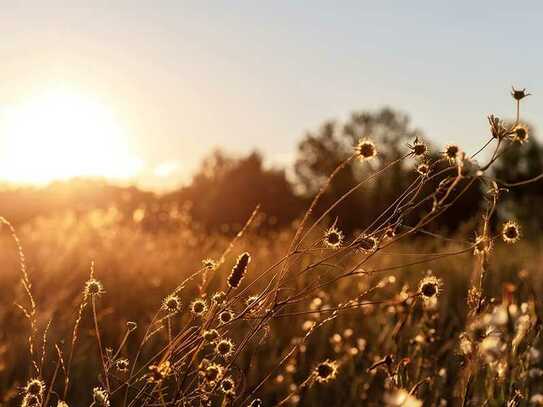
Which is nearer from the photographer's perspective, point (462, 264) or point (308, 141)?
point (462, 264)

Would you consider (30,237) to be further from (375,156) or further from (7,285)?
(375,156)

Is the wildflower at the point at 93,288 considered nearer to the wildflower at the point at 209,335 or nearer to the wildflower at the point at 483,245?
the wildflower at the point at 209,335

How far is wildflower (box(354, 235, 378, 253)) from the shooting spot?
5.30 feet

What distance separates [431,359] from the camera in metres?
2.97

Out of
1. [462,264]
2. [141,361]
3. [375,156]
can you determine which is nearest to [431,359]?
[375,156]

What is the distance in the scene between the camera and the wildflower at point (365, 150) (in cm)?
166

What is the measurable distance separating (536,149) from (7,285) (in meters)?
46.4

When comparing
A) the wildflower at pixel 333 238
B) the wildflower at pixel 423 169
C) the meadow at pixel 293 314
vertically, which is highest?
the wildflower at pixel 423 169

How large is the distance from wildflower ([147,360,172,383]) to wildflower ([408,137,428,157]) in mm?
746

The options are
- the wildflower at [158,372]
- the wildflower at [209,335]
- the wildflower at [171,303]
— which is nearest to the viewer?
the wildflower at [158,372]

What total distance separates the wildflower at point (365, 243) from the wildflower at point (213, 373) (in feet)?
1.39

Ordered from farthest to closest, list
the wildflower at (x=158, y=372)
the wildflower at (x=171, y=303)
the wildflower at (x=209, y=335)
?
the wildflower at (x=171, y=303) → the wildflower at (x=209, y=335) → the wildflower at (x=158, y=372)

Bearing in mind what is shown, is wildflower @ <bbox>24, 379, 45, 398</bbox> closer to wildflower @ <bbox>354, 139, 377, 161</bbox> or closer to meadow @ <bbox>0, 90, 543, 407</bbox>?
meadow @ <bbox>0, 90, 543, 407</bbox>

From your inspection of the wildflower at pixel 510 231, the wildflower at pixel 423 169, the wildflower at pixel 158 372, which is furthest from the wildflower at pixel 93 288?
the wildflower at pixel 510 231
